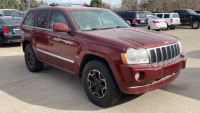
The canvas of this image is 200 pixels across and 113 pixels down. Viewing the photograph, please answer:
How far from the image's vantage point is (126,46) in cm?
312

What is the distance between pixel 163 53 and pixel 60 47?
2.19 m

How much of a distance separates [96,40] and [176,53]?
154cm

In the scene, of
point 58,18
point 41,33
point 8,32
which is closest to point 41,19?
point 41,33

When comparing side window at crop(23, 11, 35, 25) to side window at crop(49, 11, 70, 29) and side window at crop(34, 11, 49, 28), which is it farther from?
side window at crop(49, 11, 70, 29)

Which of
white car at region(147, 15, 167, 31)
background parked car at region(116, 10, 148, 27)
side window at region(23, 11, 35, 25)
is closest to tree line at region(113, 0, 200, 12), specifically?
white car at region(147, 15, 167, 31)

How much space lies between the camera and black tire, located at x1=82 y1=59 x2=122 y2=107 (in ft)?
10.8

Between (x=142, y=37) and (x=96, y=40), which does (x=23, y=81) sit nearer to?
(x=96, y=40)

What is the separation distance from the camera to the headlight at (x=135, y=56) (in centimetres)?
310

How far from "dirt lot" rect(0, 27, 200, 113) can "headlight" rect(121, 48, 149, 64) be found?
3.00 ft

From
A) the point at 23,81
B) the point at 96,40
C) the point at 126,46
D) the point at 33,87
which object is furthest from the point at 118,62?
the point at 23,81

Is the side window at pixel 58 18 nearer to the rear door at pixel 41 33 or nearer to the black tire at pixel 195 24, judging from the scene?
the rear door at pixel 41 33

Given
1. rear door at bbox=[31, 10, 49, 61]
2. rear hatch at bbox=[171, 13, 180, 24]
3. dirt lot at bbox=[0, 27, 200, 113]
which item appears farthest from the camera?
rear hatch at bbox=[171, 13, 180, 24]

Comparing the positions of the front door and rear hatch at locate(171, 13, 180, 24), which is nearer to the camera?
the front door

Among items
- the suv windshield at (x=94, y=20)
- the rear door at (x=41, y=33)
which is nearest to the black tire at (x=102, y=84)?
the suv windshield at (x=94, y=20)
